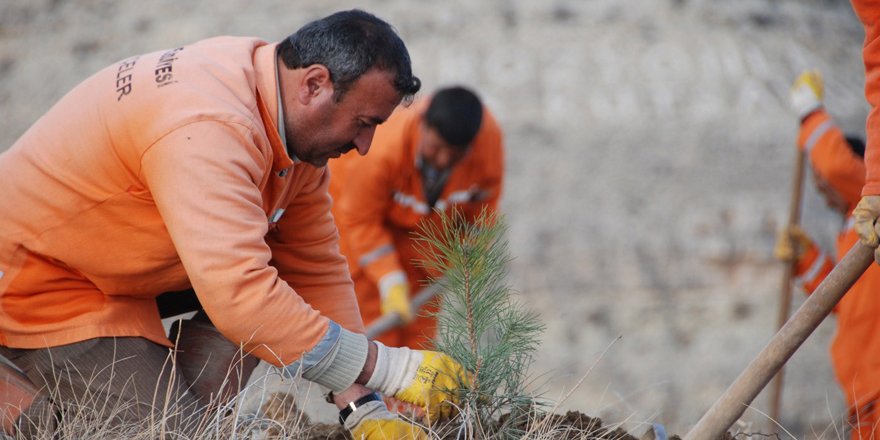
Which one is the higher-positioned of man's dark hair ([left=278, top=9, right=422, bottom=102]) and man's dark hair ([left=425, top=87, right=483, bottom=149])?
man's dark hair ([left=278, top=9, right=422, bottom=102])

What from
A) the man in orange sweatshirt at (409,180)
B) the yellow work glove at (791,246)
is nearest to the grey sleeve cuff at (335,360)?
the man in orange sweatshirt at (409,180)

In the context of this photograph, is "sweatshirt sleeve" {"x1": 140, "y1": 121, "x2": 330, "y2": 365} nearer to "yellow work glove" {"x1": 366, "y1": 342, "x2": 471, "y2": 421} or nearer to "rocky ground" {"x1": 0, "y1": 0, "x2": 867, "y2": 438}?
"yellow work glove" {"x1": 366, "y1": 342, "x2": 471, "y2": 421}

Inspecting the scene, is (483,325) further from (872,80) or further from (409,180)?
(409,180)

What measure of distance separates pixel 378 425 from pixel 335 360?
0.75 feet

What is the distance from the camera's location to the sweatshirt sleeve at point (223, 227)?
2262 millimetres

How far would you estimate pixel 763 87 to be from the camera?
10.0 metres

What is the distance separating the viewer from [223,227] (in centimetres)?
226

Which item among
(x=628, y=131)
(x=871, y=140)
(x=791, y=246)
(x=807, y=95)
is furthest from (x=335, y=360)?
(x=628, y=131)

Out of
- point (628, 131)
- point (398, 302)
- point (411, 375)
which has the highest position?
point (411, 375)

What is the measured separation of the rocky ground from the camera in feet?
28.6

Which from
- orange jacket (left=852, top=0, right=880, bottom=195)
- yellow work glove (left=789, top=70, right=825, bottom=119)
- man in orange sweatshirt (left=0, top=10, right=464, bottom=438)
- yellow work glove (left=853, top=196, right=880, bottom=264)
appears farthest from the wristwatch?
yellow work glove (left=789, top=70, right=825, bottom=119)

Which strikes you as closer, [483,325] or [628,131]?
[483,325]

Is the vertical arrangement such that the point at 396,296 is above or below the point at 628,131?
above

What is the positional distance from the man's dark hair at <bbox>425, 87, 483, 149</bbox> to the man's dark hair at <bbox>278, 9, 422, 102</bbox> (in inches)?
92.5
